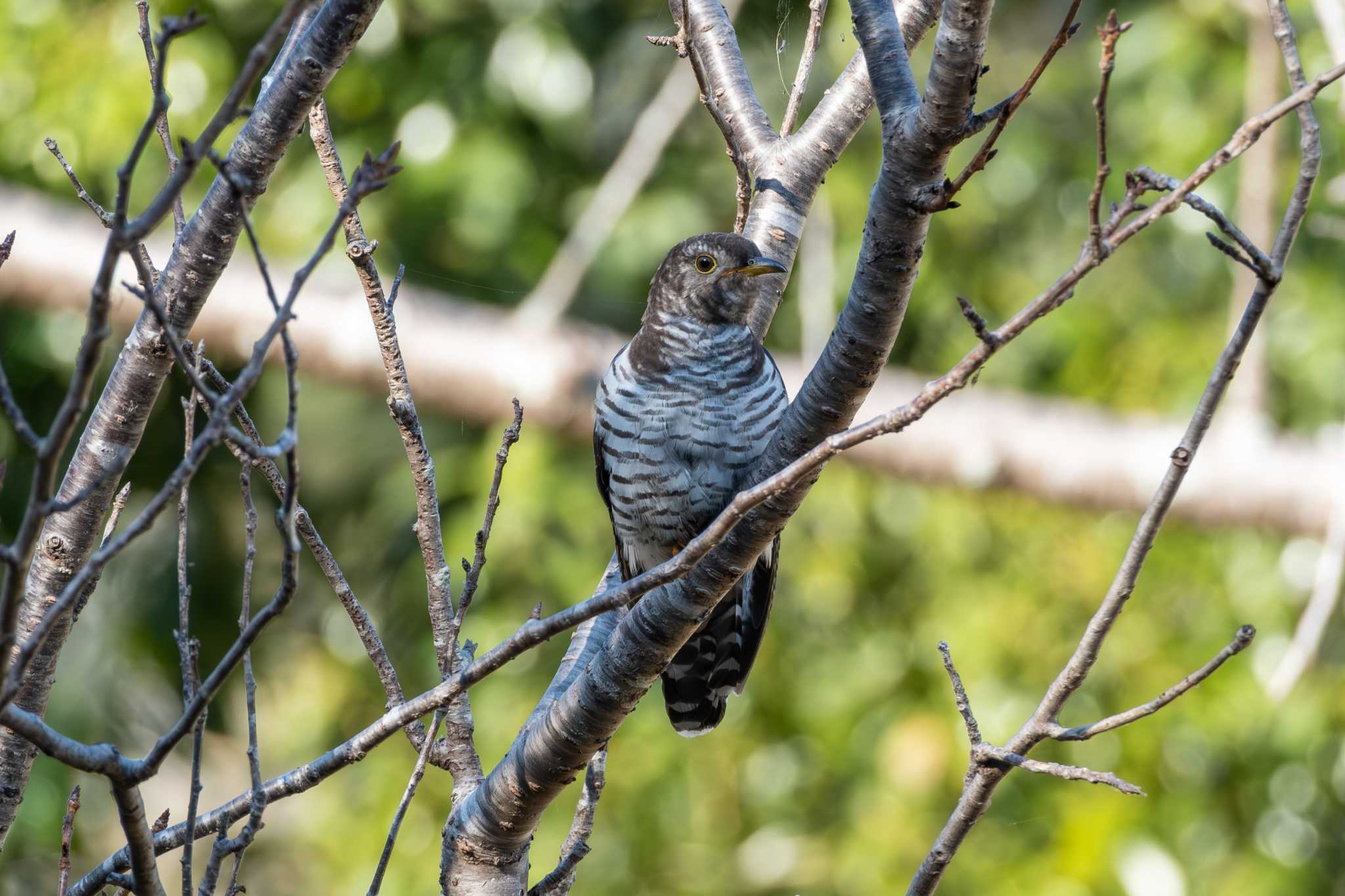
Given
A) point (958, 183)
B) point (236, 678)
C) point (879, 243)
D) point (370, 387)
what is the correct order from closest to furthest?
point (958, 183) → point (879, 243) → point (370, 387) → point (236, 678)

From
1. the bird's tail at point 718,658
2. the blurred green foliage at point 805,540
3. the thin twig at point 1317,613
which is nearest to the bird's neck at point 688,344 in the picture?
the bird's tail at point 718,658

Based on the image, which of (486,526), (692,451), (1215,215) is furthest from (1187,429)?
(692,451)

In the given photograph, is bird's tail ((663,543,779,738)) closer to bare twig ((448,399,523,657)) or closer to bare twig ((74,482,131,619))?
bare twig ((448,399,523,657))

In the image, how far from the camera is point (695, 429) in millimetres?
2422

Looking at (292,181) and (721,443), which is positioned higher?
(292,181)

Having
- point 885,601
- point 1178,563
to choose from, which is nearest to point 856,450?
point 885,601

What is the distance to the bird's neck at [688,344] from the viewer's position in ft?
8.16

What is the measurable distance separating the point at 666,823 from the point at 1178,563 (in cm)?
214

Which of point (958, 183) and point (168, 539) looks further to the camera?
point (168, 539)

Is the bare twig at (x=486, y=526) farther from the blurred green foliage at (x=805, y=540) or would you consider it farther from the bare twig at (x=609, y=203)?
the blurred green foliage at (x=805, y=540)

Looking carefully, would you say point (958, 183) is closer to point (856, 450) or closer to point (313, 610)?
point (856, 450)

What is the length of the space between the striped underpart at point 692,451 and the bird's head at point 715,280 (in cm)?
3

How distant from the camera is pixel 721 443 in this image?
2422mm

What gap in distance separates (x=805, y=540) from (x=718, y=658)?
206 cm
